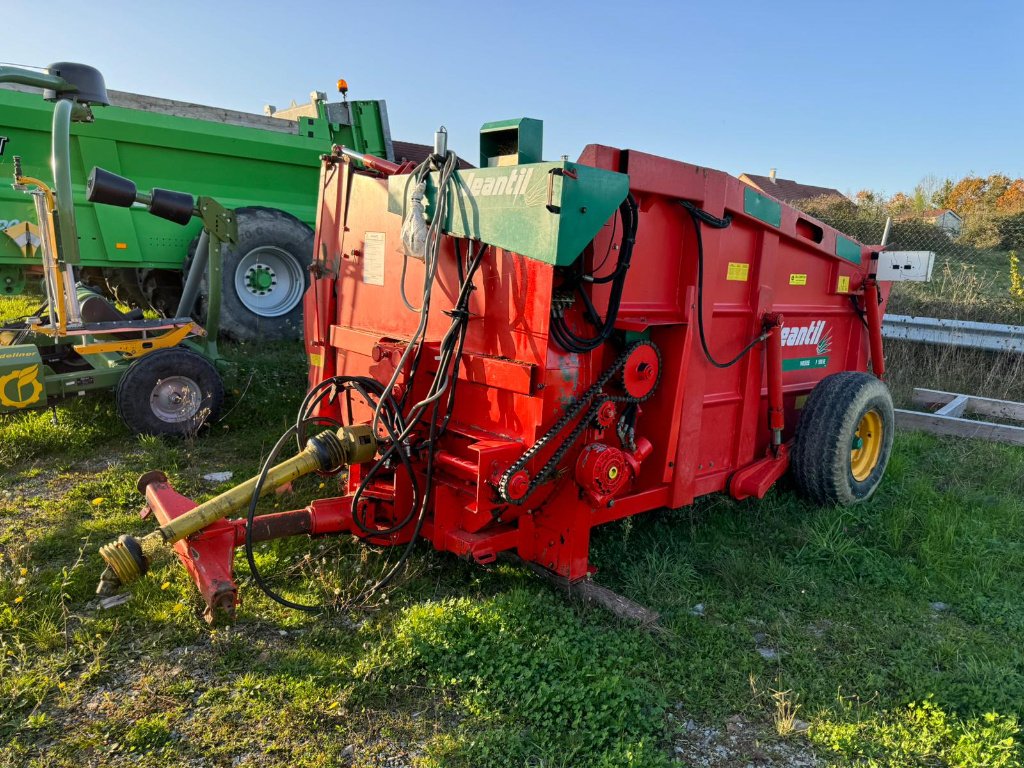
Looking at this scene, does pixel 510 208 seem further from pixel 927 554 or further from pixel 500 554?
pixel 927 554

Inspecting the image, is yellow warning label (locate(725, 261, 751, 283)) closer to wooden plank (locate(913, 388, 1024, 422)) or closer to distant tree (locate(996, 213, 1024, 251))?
wooden plank (locate(913, 388, 1024, 422))

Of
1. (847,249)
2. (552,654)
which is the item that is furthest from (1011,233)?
(552,654)

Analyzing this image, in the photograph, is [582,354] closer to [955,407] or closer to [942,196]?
[955,407]

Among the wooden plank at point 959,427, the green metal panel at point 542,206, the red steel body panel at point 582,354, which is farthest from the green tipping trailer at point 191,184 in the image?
the wooden plank at point 959,427

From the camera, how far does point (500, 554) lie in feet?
11.6

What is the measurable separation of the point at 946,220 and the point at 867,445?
11.1 metres

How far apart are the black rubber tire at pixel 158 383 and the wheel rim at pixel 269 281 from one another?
2140mm

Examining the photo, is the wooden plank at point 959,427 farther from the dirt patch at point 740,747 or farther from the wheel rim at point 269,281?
the wheel rim at point 269,281

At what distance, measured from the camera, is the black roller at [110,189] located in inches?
174

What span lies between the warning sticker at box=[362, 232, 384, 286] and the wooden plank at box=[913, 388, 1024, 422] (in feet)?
19.6

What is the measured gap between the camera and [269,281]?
742 cm

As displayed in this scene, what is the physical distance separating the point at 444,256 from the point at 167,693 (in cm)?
204

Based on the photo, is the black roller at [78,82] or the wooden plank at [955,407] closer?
the black roller at [78,82]

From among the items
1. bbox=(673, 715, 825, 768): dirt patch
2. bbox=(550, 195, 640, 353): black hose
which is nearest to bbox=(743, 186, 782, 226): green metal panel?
bbox=(550, 195, 640, 353): black hose
